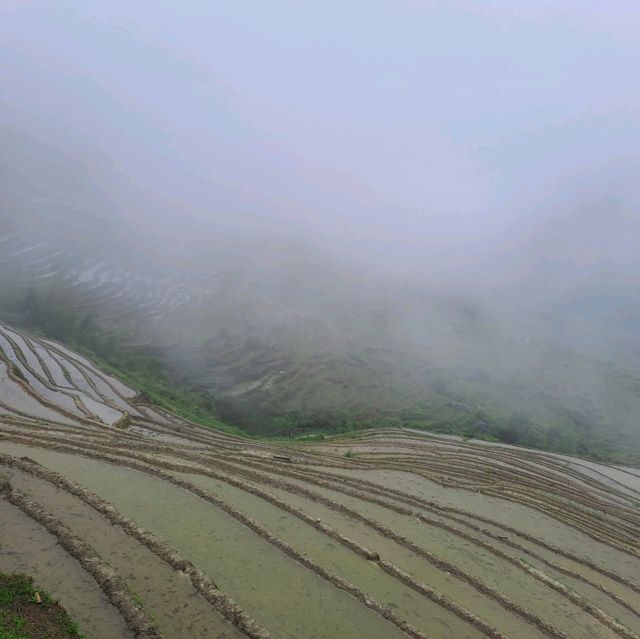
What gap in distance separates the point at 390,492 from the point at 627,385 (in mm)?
51076

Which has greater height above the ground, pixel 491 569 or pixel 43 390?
pixel 491 569

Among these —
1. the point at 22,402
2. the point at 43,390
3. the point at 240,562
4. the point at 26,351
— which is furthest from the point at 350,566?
the point at 26,351

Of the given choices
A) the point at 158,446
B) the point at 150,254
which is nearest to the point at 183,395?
the point at 158,446

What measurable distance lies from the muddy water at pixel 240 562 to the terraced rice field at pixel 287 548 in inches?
1.4

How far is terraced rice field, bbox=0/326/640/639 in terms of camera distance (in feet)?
22.9

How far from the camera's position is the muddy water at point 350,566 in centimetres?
793

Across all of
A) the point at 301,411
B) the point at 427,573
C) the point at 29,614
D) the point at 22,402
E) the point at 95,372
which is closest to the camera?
the point at 29,614

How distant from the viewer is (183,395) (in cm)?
3378

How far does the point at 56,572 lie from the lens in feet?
22.7

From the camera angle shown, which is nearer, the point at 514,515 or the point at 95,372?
the point at 514,515

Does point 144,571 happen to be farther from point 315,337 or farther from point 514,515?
point 315,337

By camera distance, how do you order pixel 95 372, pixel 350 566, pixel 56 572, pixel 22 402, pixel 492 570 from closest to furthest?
pixel 56 572 → pixel 350 566 → pixel 492 570 → pixel 22 402 → pixel 95 372

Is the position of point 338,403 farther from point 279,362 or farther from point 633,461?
point 633,461

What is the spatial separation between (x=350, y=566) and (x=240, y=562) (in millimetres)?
2245
